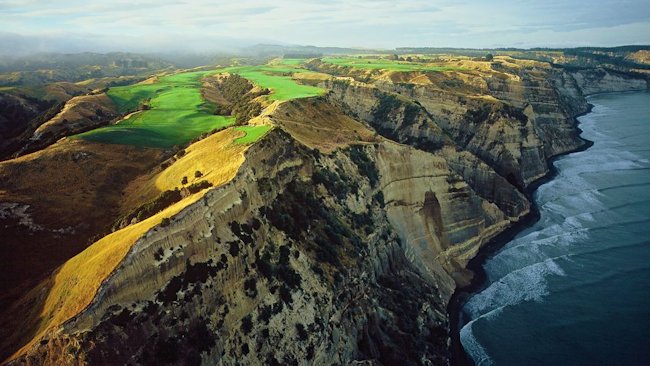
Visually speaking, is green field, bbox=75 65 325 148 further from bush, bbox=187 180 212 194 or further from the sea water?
the sea water

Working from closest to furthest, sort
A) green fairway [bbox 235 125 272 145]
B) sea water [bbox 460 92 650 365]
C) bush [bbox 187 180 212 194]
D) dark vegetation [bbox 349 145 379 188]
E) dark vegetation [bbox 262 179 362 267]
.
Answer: bush [bbox 187 180 212 194], dark vegetation [bbox 262 179 362 267], sea water [bbox 460 92 650 365], green fairway [bbox 235 125 272 145], dark vegetation [bbox 349 145 379 188]

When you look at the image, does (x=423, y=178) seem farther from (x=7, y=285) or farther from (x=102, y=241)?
(x=7, y=285)

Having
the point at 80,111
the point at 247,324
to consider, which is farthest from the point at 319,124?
the point at 80,111

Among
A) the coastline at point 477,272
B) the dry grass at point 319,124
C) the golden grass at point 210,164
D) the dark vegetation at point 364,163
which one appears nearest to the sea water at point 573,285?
the coastline at point 477,272

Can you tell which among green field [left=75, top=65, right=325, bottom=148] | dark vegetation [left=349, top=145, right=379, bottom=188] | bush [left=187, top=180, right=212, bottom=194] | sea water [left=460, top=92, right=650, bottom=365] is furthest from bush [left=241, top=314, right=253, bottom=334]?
dark vegetation [left=349, top=145, right=379, bottom=188]

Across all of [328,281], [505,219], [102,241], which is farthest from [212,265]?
[505,219]

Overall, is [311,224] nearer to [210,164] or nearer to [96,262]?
[210,164]
